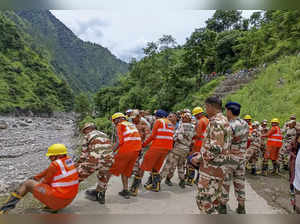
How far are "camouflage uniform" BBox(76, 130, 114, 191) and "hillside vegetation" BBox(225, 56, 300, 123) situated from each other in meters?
9.65

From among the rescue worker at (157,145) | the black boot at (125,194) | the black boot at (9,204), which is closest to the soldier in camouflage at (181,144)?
the rescue worker at (157,145)

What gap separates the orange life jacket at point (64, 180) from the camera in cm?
311

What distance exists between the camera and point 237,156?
3.48 metres

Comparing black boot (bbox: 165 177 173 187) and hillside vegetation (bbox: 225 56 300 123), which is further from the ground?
hillside vegetation (bbox: 225 56 300 123)

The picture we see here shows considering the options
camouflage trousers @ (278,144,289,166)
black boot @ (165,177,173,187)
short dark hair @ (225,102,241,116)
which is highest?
short dark hair @ (225,102,241,116)

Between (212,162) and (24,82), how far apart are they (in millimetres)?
73089

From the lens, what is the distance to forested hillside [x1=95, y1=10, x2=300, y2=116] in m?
18.8

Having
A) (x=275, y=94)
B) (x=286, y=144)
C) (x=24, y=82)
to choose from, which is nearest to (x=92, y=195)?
(x=286, y=144)

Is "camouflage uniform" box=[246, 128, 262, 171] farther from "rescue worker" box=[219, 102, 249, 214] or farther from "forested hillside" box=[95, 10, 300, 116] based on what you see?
"forested hillside" box=[95, 10, 300, 116]

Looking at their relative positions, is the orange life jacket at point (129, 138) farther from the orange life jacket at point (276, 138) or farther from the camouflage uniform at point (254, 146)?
the orange life jacket at point (276, 138)

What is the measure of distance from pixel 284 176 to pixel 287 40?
16.7 m

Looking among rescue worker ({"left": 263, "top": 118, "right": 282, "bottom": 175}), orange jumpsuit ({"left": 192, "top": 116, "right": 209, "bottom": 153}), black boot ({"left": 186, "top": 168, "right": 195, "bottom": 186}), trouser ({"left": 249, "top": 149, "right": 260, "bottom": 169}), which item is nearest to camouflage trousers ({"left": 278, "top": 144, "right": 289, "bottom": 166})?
rescue worker ({"left": 263, "top": 118, "right": 282, "bottom": 175})

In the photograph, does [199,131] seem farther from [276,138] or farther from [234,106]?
[276,138]

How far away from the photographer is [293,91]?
12.2 m
